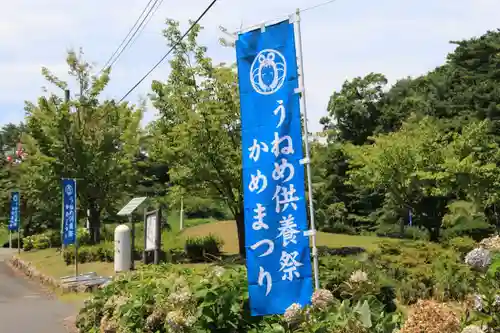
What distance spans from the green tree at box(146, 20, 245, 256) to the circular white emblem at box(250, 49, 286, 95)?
37.1 feet

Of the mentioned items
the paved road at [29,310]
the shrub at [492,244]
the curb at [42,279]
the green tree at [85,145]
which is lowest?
the paved road at [29,310]

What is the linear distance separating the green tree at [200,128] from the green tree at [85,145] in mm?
4777

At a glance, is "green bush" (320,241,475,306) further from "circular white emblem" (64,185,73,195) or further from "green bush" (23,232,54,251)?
"green bush" (23,232,54,251)

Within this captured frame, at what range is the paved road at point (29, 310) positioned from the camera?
33.2 feet

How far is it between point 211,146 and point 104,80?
913 centimetres

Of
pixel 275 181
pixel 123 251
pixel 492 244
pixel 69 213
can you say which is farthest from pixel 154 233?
pixel 492 244

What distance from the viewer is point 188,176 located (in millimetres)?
17844

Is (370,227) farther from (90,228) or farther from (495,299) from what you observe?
(495,299)

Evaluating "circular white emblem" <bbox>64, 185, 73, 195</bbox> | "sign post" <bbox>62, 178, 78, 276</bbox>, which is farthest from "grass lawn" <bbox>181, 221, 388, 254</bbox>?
"circular white emblem" <bbox>64, 185, 73, 195</bbox>

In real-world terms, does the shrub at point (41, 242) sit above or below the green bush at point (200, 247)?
above

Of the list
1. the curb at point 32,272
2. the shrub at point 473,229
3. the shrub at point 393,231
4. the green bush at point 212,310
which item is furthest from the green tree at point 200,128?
the shrub at point 393,231

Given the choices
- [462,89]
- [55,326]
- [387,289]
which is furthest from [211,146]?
[462,89]

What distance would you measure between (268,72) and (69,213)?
13742mm

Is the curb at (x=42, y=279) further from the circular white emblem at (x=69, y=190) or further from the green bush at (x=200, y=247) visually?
the green bush at (x=200, y=247)
